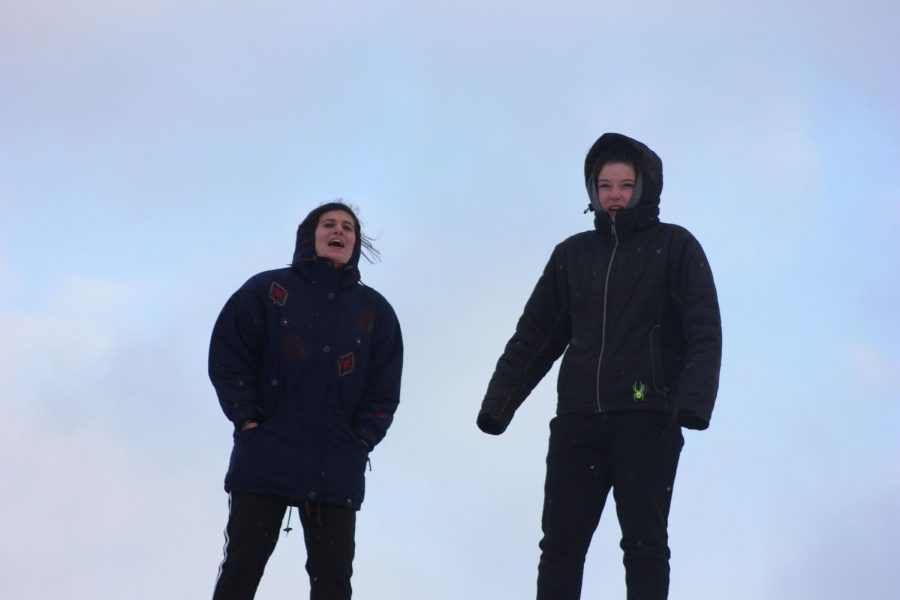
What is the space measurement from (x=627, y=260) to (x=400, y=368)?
153 cm

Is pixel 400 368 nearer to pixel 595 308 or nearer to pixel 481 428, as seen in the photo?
pixel 481 428

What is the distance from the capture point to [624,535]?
6.43 m

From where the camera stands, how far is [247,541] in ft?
21.6

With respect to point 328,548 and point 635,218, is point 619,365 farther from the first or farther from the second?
point 328,548

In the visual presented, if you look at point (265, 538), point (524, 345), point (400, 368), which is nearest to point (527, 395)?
point (524, 345)

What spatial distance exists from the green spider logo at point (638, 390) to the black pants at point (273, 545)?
173 centimetres

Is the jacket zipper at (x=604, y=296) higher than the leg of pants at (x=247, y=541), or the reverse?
the jacket zipper at (x=604, y=296)

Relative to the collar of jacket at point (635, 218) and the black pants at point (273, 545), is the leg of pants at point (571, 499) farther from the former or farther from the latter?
the collar of jacket at point (635, 218)

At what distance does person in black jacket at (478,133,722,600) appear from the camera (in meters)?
6.46

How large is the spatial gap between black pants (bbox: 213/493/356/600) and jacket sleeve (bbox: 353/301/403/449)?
0.58 metres

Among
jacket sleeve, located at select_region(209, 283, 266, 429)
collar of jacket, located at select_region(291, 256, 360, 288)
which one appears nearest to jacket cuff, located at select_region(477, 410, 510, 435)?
collar of jacket, located at select_region(291, 256, 360, 288)

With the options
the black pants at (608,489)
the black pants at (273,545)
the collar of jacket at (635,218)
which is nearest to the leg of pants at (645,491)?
the black pants at (608,489)

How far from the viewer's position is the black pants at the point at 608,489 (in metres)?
6.34

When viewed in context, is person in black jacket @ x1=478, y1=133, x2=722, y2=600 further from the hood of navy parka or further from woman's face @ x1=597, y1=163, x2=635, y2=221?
the hood of navy parka
